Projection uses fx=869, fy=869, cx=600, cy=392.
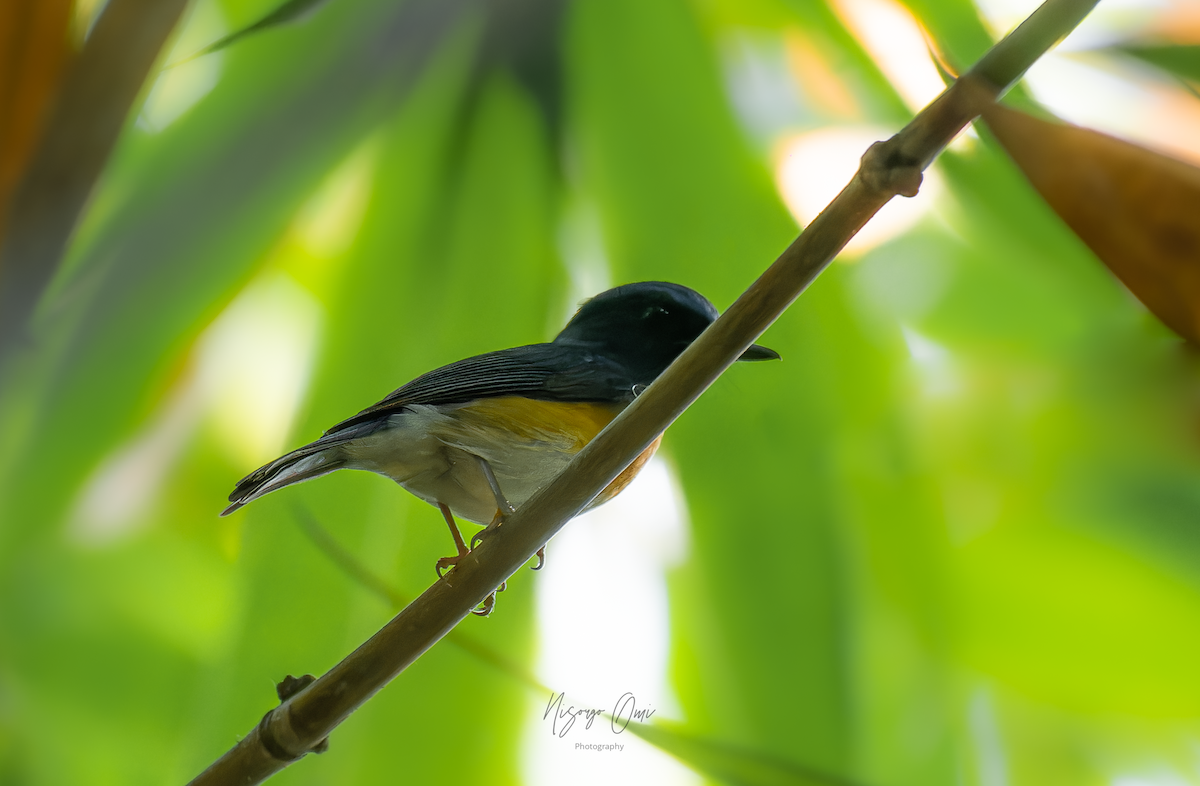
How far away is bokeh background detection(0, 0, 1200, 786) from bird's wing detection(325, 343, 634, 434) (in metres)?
0.19

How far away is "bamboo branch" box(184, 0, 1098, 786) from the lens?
52 cm

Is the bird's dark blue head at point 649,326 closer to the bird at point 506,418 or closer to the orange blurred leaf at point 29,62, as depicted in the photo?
the bird at point 506,418

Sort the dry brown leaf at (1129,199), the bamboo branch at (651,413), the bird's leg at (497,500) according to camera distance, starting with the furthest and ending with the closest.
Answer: the dry brown leaf at (1129,199), the bird's leg at (497,500), the bamboo branch at (651,413)

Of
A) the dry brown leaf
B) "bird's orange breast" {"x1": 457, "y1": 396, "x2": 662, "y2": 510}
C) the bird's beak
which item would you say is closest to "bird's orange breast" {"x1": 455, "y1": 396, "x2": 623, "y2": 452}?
"bird's orange breast" {"x1": 457, "y1": 396, "x2": 662, "y2": 510}

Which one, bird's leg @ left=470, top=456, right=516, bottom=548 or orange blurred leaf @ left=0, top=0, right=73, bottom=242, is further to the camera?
orange blurred leaf @ left=0, top=0, right=73, bottom=242

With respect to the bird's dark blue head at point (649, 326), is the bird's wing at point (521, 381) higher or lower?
lower

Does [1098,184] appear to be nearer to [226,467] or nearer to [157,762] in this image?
[226,467]

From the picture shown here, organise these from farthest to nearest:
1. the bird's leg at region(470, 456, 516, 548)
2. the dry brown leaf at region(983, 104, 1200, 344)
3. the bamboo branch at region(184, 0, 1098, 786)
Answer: the dry brown leaf at region(983, 104, 1200, 344) < the bird's leg at region(470, 456, 516, 548) < the bamboo branch at region(184, 0, 1098, 786)

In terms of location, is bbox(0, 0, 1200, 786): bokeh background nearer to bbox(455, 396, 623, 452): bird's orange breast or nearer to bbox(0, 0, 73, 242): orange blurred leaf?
bbox(0, 0, 73, 242): orange blurred leaf

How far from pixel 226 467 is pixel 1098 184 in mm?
951

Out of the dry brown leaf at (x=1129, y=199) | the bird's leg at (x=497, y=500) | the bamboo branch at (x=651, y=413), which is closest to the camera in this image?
the bamboo branch at (x=651, y=413)

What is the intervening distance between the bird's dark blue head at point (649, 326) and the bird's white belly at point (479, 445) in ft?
0.27

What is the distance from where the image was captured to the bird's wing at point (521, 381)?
779 mm

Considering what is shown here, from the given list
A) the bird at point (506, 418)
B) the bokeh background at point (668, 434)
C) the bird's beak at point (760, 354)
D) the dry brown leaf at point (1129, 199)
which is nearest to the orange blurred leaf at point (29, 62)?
the bokeh background at point (668, 434)
